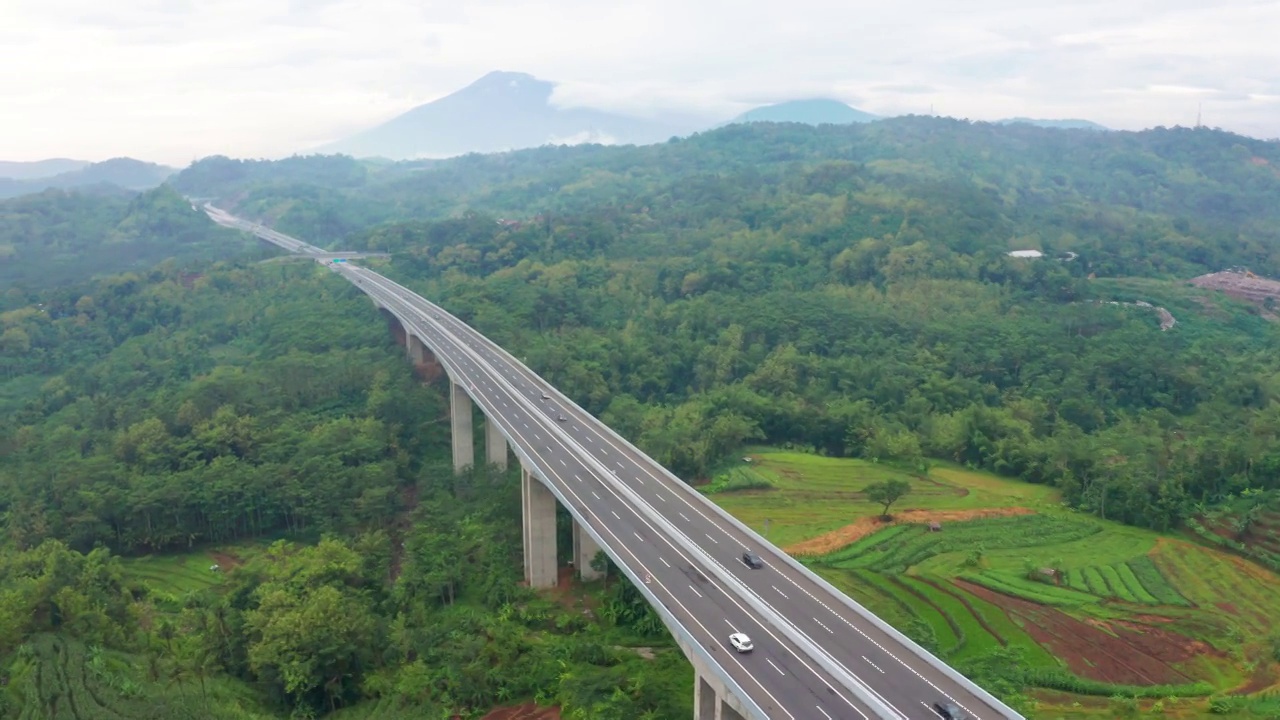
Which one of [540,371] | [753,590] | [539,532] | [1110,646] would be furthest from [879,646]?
[540,371]

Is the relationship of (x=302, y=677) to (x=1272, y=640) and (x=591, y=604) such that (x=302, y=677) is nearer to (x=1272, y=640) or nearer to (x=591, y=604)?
(x=591, y=604)

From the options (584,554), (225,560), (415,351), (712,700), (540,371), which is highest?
(415,351)

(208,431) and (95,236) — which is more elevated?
(95,236)

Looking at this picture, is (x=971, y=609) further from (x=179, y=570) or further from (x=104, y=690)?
(x=179, y=570)

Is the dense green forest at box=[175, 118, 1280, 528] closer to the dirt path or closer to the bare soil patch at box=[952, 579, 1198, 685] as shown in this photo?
the bare soil patch at box=[952, 579, 1198, 685]

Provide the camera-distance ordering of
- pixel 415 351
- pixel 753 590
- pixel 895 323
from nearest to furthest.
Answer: pixel 753 590 → pixel 415 351 → pixel 895 323

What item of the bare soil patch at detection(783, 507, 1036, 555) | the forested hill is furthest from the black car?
the forested hill

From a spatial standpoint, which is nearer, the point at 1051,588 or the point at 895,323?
the point at 1051,588
